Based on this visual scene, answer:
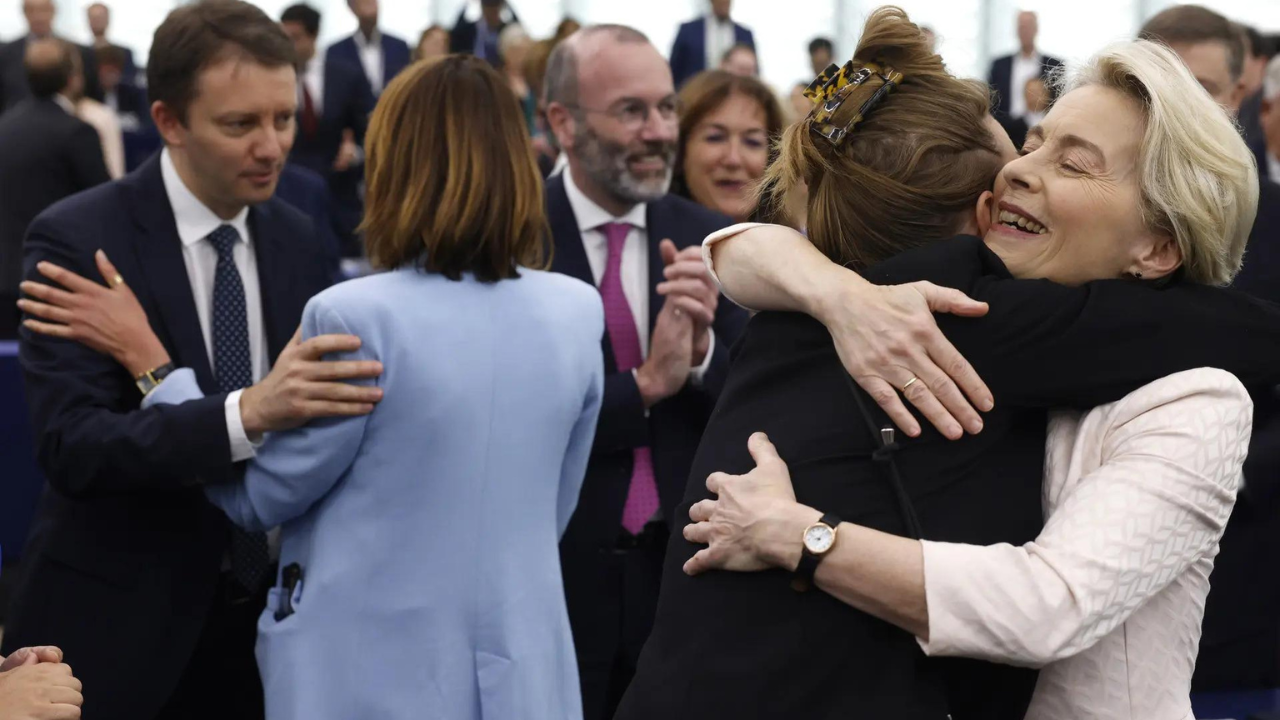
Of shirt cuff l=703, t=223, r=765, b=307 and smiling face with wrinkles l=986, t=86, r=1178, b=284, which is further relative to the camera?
shirt cuff l=703, t=223, r=765, b=307

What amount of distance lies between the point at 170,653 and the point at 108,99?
10.1 metres

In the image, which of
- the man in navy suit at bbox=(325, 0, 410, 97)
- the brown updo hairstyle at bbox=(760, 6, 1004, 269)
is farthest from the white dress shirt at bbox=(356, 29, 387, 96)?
the brown updo hairstyle at bbox=(760, 6, 1004, 269)

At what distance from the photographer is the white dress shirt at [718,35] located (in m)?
11.0

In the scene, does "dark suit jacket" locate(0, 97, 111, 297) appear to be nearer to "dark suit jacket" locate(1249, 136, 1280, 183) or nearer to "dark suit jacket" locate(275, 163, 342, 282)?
"dark suit jacket" locate(275, 163, 342, 282)

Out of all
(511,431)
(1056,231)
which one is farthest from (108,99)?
(1056,231)

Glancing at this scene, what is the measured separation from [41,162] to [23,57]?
153 inches

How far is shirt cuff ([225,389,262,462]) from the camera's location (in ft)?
7.46

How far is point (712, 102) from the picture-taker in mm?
3916

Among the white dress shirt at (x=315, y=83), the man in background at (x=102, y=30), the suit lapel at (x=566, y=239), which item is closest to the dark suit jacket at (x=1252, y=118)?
the suit lapel at (x=566, y=239)

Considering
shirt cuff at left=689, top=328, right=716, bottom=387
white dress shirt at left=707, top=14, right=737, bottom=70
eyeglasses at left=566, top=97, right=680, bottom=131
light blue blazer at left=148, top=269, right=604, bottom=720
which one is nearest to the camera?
light blue blazer at left=148, top=269, right=604, bottom=720

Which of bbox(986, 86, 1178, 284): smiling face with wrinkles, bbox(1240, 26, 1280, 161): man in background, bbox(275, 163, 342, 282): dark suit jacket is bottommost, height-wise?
bbox(275, 163, 342, 282): dark suit jacket

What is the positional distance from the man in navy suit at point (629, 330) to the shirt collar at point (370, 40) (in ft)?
23.8

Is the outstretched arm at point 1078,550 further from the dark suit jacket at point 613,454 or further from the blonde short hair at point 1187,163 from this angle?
the dark suit jacket at point 613,454

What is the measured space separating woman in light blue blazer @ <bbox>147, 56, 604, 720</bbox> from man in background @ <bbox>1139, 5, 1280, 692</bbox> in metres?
1.56
